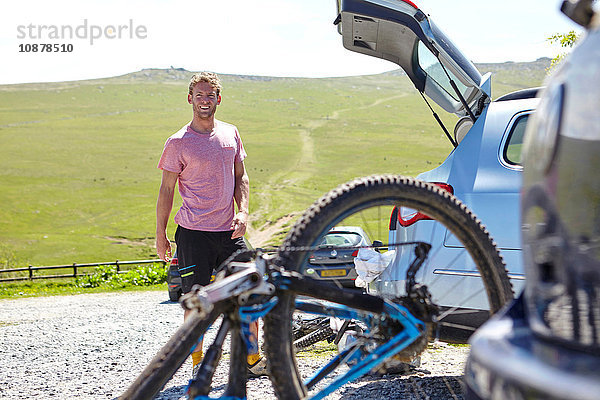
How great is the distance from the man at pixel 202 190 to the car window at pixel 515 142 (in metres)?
1.86

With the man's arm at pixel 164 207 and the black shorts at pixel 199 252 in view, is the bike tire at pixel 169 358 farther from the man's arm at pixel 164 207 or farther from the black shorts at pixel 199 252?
the man's arm at pixel 164 207

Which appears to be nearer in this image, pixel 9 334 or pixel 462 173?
pixel 462 173

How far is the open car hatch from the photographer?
150 inches

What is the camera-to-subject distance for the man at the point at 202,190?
438cm

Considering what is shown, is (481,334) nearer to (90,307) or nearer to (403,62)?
(403,62)

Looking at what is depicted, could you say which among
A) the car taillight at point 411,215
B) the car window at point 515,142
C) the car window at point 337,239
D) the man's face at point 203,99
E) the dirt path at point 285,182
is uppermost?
the man's face at point 203,99

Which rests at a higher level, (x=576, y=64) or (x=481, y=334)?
(x=576, y=64)

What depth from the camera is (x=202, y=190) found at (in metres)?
4.41

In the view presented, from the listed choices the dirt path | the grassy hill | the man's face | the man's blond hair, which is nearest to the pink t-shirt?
the man's face

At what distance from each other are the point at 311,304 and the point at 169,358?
62cm

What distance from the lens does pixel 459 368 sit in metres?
4.78

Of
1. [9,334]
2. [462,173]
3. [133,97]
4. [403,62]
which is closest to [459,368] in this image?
[462,173]

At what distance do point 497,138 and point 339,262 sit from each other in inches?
50.2

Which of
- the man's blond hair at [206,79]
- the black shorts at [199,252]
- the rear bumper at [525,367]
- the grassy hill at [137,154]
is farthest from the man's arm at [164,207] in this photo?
the grassy hill at [137,154]
